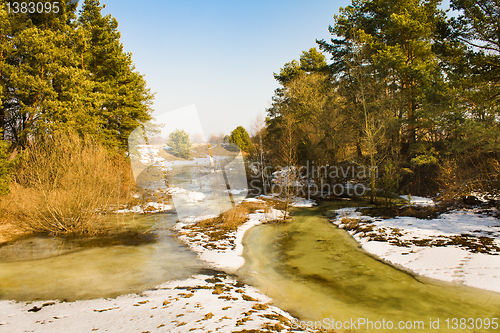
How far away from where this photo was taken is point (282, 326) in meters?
5.44

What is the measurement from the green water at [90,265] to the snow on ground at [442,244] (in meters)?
8.46

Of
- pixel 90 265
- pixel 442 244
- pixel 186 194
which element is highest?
pixel 186 194

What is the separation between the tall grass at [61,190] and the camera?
40.1 ft

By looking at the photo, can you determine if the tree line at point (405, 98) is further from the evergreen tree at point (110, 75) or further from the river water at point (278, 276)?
the evergreen tree at point (110, 75)

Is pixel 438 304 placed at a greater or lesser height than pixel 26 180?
lesser

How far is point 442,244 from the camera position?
10672mm

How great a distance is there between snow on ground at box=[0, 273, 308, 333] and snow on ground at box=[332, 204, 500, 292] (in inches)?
251

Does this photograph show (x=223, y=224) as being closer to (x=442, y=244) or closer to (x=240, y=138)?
(x=442, y=244)

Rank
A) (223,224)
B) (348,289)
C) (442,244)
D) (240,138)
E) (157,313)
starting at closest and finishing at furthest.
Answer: (157,313)
(348,289)
(442,244)
(223,224)
(240,138)

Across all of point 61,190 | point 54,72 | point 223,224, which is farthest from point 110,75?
point 223,224

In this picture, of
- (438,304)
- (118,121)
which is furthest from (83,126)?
A: (438,304)

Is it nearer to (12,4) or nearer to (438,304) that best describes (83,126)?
(12,4)

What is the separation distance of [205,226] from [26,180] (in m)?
10.0

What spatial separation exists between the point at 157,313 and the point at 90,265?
5.25 meters
